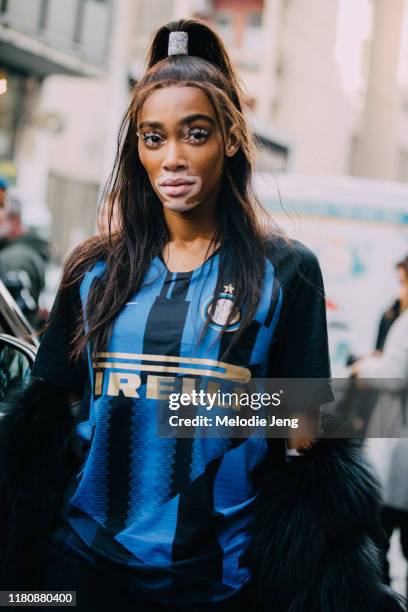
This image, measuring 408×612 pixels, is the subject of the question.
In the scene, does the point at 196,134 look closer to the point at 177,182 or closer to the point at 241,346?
the point at 177,182

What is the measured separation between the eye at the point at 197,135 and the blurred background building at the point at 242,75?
813cm

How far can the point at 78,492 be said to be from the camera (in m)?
1.66

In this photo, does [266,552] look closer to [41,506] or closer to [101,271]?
[41,506]

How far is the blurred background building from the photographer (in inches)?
619

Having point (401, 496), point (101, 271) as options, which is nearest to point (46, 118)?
point (401, 496)

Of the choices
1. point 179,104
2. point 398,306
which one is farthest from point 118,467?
point 398,306

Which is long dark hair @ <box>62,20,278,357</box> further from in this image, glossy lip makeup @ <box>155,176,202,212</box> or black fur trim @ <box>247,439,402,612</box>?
black fur trim @ <box>247,439,402,612</box>

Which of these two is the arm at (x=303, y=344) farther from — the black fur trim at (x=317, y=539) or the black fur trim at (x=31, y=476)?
the black fur trim at (x=31, y=476)

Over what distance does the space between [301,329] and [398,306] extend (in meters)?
4.39

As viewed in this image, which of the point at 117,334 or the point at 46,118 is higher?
the point at 46,118

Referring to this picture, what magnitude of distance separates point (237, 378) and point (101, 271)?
407 millimetres

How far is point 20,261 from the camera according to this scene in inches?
213

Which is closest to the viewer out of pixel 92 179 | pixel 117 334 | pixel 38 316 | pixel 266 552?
pixel 266 552

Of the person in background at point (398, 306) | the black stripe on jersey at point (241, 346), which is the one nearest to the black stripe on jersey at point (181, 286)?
the black stripe on jersey at point (241, 346)
